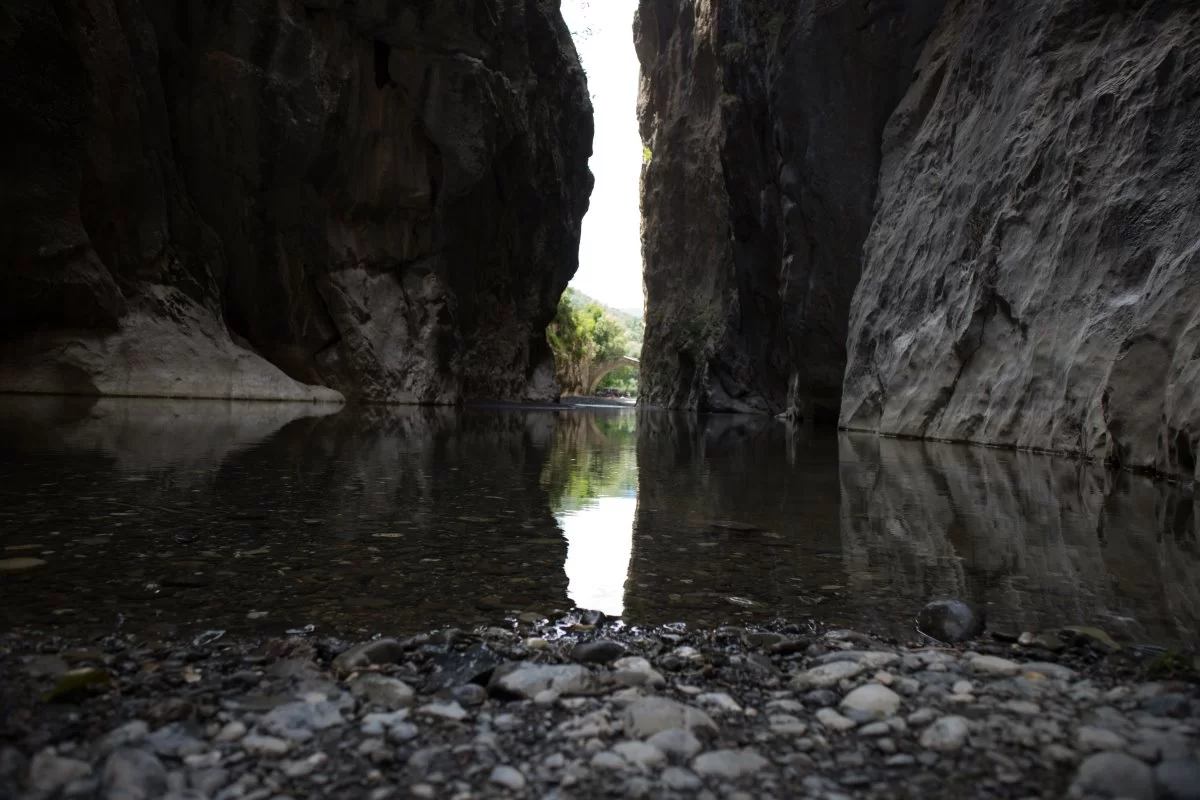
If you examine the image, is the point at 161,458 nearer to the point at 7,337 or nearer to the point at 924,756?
the point at 924,756

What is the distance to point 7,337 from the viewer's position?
592 inches

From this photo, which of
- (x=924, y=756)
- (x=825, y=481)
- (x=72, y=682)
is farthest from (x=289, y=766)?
(x=825, y=481)

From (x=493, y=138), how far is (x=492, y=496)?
896 inches

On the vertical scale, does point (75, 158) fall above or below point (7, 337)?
above

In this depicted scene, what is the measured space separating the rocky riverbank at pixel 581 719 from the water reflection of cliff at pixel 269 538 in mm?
299

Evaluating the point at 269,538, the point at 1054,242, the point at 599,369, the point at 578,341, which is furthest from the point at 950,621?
the point at 599,369

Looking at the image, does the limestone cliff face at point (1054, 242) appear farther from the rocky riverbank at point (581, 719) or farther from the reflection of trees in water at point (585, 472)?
the rocky riverbank at point (581, 719)

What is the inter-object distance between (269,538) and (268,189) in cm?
2047

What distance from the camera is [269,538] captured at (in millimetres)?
3201

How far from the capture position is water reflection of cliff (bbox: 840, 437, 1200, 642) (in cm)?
258

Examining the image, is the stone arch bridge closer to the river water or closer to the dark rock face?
the dark rock face

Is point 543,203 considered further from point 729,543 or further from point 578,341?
point 729,543

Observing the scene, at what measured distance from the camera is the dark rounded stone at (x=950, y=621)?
2.25 m

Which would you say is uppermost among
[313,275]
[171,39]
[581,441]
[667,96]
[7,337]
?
[667,96]
